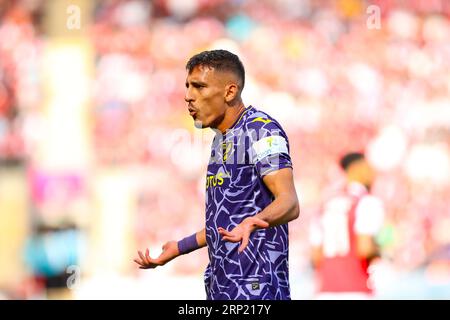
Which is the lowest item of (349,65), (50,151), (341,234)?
(341,234)

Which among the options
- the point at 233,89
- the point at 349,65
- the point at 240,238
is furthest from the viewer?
the point at 349,65

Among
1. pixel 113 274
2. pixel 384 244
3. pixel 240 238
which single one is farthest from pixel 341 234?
pixel 240 238

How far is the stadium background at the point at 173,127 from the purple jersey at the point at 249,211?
13.8ft

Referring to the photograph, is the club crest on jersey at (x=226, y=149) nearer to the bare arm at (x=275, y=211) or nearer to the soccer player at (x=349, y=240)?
the bare arm at (x=275, y=211)

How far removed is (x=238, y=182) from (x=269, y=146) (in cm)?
19

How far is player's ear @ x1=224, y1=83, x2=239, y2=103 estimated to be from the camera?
125 inches

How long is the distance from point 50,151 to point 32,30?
1.05 metres

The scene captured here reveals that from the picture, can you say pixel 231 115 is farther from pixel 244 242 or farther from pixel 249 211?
pixel 244 242

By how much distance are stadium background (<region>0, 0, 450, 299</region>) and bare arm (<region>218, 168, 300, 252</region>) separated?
173 inches

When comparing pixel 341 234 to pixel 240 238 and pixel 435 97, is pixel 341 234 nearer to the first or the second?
pixel 435 97

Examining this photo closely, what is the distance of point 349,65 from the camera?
7.89 meters

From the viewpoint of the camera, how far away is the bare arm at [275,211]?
8.83 feet

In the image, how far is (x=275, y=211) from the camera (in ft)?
9.21

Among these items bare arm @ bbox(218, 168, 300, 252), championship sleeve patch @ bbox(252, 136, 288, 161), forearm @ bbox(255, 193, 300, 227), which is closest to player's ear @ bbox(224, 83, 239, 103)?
championship sleeve patch @ bbox(252, 136, 288, 161)
